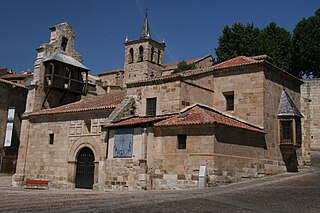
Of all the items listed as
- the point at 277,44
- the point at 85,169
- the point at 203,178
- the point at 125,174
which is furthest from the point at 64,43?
the point at 277,44

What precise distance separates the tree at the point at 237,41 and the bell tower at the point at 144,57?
16.4 m

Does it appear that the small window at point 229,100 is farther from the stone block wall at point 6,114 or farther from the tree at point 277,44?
the tree at point 277,44

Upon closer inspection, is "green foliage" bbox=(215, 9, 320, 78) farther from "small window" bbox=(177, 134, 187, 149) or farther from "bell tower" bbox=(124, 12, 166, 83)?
"small window" bbox=(177, 134, 187, 149)

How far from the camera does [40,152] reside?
83.3 feet

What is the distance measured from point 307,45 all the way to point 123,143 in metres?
29.9

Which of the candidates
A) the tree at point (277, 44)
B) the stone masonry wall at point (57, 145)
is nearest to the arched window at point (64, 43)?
the stone masonry wall at point (57, 145)

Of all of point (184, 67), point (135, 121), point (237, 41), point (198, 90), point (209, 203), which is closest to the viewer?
point (209, 203)

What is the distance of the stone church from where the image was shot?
17375 mm

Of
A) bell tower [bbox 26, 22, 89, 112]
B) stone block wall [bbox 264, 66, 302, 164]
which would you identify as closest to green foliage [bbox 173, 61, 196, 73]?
bell tower [bbox 26, 22, 89, 112]

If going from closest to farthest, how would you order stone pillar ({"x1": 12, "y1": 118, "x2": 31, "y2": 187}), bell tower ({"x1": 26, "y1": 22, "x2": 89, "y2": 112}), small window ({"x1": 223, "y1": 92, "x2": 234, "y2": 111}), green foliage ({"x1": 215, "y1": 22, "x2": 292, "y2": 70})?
small window ({"x1": 223, "y1": 92, "x2": 234, "y2": 111}), stone pillar ({"x1": 12, "y1": 118, "x2": 31, "y2": 187}), bell tower ({"x1": 26, "y1": 22, "x2": 89, "y2": 112}), green foliage ({"x1": 215, "y1": 22, "x2": 292, "y2": 70})

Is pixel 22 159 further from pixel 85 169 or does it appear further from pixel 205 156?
pixel 205 156

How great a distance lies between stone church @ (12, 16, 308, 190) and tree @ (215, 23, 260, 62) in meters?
16.3

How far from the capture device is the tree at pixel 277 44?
129 ft

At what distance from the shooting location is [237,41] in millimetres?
40469
